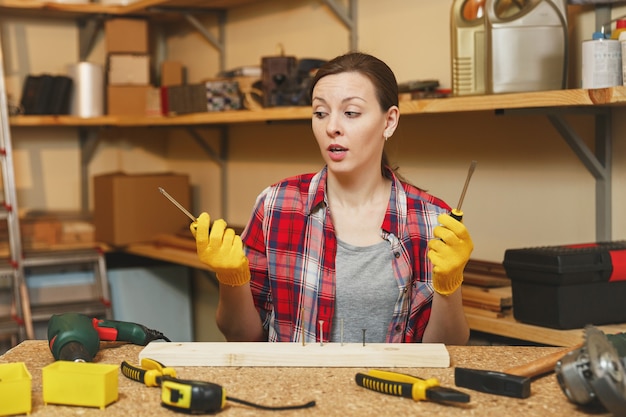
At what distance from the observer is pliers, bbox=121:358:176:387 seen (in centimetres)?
128

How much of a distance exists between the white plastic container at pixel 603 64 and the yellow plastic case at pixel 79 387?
1.45 meters

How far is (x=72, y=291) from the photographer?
13.5 ft

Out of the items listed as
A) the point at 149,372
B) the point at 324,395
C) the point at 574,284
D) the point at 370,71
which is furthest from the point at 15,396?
the point at 574,284

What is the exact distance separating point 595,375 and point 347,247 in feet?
2.84

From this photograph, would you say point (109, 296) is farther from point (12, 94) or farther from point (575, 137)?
point (575, 137)

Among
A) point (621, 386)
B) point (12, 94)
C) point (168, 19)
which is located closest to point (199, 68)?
point (168, 19)

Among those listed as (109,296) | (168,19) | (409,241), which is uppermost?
(168,19)

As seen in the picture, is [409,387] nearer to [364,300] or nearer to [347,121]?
[364,300]

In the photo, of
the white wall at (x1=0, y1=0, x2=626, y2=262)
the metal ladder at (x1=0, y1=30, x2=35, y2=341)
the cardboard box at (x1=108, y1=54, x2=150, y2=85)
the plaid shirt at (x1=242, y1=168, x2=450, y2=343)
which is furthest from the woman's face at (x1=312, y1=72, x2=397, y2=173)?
the cardboard box at (x1=108, y1=54, x2=150, y2=85)

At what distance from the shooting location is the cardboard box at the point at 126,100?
415 cm

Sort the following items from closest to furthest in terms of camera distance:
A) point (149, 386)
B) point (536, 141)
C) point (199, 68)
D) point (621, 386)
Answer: point (621, 386) → point (149, 386) → point (536, 141) → point (199, 68)

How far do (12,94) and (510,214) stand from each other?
270cm

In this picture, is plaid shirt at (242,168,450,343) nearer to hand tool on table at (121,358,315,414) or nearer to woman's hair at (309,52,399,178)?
woman's hair at (309,52,399,178)

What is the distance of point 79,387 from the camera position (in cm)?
121
